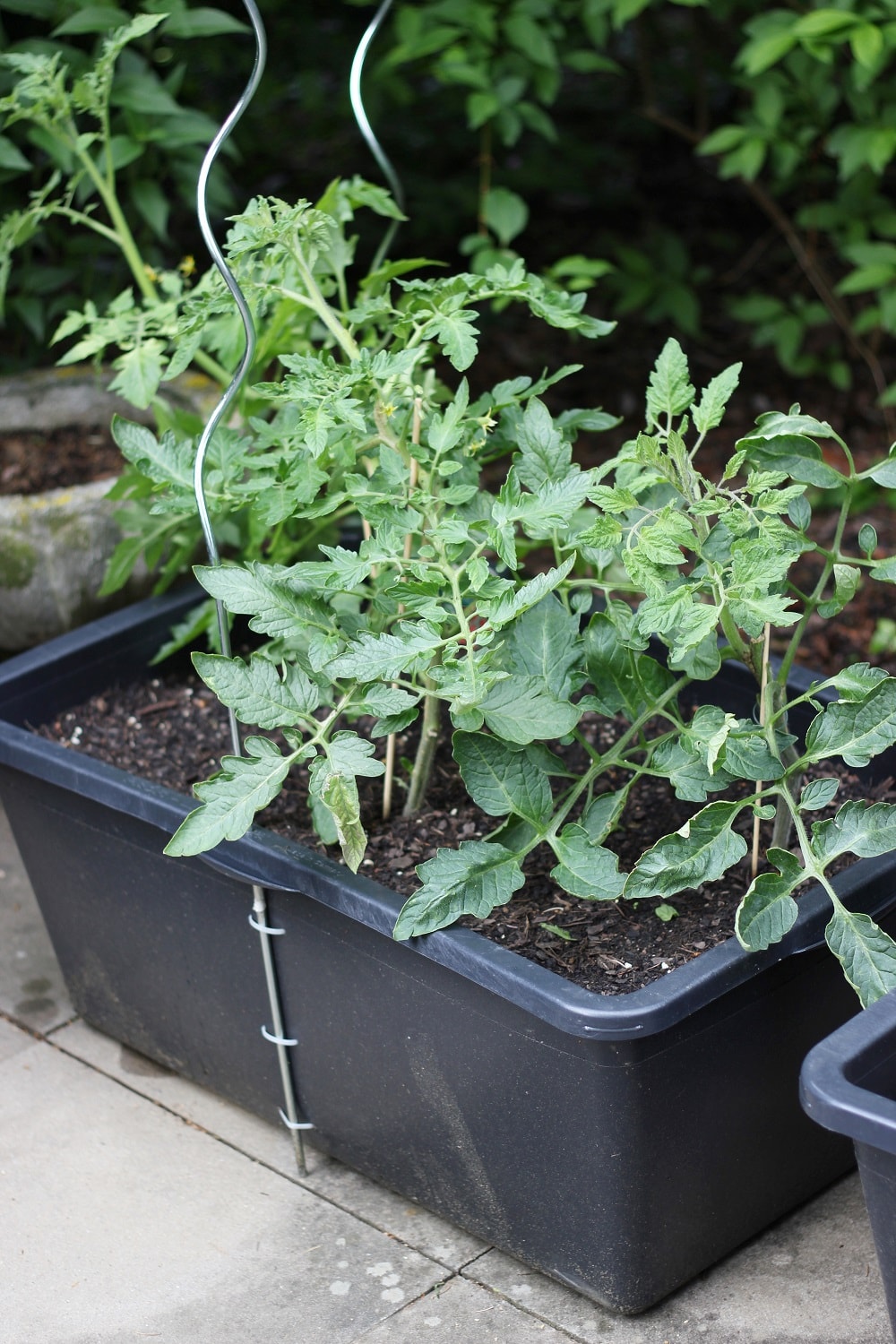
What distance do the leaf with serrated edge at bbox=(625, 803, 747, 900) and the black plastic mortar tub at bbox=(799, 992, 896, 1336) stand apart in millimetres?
247

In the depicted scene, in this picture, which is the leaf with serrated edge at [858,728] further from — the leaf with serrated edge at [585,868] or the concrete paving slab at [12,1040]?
the concrete paving slab at [12,1040]

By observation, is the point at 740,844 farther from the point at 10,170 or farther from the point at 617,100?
the point at 617,100

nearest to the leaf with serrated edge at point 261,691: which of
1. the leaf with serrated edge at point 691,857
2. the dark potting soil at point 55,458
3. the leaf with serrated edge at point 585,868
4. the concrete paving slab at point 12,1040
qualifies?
the leaf with serrated edge at point 585,868

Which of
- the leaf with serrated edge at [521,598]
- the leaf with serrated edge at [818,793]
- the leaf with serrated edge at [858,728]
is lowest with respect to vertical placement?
the leaf with serrated edge at [818,793]

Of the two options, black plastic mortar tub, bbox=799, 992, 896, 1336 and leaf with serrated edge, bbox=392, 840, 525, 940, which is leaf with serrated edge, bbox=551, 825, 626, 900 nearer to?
leaf with serrated edge, bbox=392, 840, 525, 940

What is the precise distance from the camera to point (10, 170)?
306 cm

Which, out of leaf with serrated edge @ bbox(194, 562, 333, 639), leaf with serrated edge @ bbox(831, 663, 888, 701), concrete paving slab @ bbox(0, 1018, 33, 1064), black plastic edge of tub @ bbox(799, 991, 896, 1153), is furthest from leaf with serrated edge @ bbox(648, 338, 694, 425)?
concrete paving slab @ bbox(0, 1018, 33, 1064)

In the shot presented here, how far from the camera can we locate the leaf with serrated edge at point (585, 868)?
1.74m

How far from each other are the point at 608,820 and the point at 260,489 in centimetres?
63

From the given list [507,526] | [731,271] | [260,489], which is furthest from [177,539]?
[731,271]

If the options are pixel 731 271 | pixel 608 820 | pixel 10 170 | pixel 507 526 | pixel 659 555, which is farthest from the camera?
pixel 731 271

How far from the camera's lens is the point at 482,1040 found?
1.78 metres

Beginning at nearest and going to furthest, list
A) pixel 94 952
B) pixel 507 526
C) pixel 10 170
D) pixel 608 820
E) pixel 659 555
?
1. pixel 659 555
2. pixel 507 526
3. pixel 608 820
4. pixel 94 952
5. pixel 10 170

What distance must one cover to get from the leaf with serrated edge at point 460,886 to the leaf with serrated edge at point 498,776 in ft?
0.21
